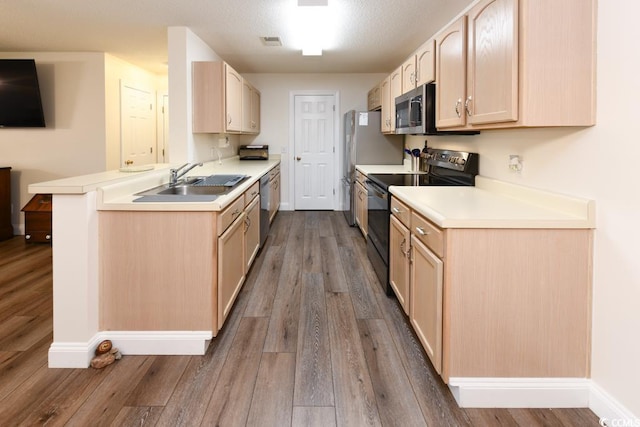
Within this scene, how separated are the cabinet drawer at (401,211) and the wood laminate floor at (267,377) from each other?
2.14ft

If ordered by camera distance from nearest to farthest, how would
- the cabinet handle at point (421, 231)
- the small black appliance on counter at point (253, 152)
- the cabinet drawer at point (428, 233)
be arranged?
the cabinet drawer at point (428, 233) < the cabinet handle at point (421, 231) < the small black appliance on counter at point (253, 152)

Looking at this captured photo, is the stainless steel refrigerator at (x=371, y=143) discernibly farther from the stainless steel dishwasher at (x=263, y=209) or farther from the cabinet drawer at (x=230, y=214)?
the cabinet drawer at (x=230, y=214)

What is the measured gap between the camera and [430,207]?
2.28 meters

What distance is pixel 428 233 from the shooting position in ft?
7.30

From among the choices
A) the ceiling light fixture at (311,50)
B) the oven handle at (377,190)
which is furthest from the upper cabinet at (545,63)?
the ceiling light fixture at (311,50)

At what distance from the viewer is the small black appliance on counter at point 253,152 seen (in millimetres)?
7078

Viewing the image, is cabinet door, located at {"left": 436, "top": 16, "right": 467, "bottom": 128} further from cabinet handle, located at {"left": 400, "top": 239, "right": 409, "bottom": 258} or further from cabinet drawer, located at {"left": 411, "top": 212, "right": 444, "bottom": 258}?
cabinet handle, located at {"left": 400, "top": 239, "right": 409, "bottom": 258}

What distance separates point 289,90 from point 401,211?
16.5 ft

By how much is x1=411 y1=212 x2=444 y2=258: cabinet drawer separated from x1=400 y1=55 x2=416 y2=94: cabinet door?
184cm

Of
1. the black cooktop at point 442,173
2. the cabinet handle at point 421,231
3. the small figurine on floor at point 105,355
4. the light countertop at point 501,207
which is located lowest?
the small figurine on floor at point 105,355

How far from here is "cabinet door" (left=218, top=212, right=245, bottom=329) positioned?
263cm

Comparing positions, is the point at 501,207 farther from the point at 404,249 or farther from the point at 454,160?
the point at 454,160

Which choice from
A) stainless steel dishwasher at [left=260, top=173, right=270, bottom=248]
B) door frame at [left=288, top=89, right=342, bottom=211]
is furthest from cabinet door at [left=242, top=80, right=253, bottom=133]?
door frame at [left=288, top=89, right=342, bottom=211]

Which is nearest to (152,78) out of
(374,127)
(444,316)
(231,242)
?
(374,127)
